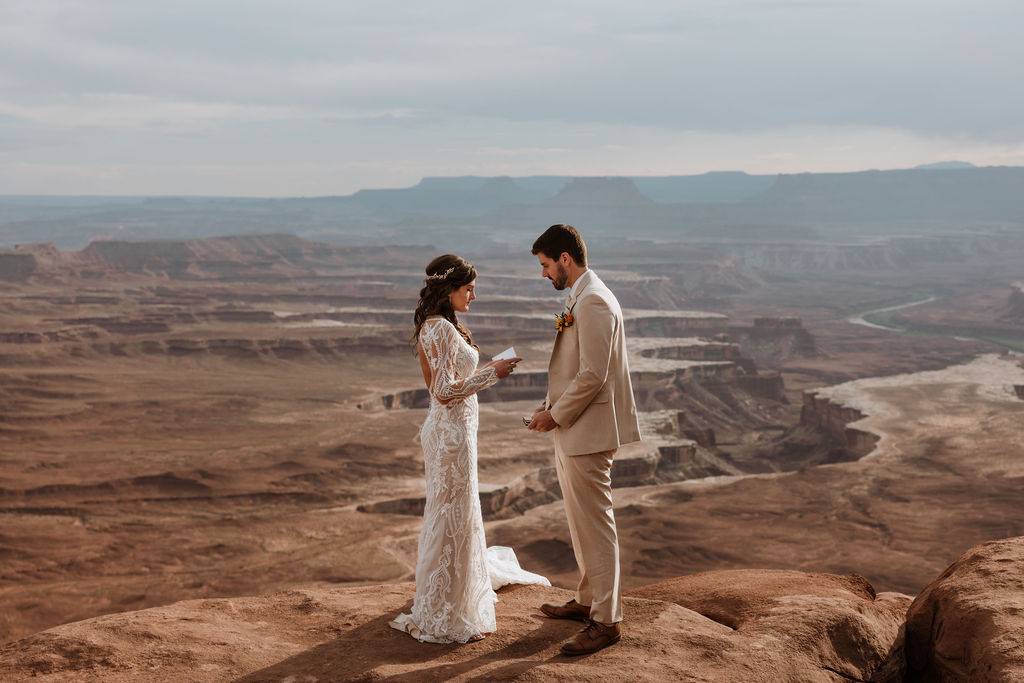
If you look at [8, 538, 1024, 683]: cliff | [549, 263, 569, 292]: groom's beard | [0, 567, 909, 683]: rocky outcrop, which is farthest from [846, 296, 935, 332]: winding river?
[549, 263, 569, 292]: groom's beard

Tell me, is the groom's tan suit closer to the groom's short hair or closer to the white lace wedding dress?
the groom's short hair

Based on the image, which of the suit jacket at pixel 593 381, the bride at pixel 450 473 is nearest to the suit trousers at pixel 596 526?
the suit jacket at pixel 593 381

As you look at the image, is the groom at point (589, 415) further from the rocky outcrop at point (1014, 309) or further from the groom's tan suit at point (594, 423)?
the rocky outcrop at point (1014, 309)

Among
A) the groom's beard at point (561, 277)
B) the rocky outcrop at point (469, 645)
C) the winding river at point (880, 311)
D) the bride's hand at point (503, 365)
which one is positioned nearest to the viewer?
the rocky outcrop at point (469, 645)

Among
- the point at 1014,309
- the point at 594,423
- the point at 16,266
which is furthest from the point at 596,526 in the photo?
the point at 16,266

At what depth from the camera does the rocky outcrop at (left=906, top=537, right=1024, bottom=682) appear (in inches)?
189

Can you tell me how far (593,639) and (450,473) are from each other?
4.41 ft

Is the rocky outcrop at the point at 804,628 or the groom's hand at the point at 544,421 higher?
the groom's hand at the point at 544,421

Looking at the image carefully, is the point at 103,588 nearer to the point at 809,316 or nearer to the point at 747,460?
the point at 747,460

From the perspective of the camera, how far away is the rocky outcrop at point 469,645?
4.77 meters

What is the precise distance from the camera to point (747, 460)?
42312 mm

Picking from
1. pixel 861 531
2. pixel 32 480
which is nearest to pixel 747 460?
pixel 861 531

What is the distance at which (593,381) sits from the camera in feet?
16.3

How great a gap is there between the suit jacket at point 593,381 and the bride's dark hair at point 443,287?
0.69m
